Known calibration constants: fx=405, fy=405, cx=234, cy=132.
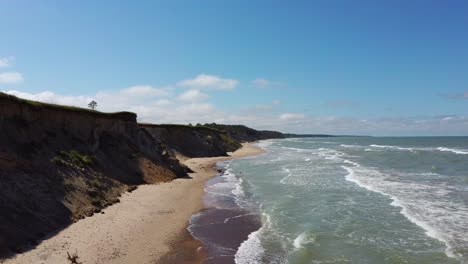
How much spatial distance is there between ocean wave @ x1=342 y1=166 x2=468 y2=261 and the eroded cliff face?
18.3 meters

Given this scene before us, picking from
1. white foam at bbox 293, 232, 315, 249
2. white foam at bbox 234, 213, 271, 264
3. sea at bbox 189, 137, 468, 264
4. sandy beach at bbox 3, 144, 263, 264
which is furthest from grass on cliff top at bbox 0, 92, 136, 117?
white foam at bbox 293, 232, 315, 249

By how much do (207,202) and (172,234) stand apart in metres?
8.86

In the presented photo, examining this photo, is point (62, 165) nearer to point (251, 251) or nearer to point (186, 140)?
point (251, 251)

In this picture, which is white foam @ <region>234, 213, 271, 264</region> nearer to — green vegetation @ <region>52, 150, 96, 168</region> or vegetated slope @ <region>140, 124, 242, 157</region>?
green vegetation @ <region>52, 150, 96, 168</region>

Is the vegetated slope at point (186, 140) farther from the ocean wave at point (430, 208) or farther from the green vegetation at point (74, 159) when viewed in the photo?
the ocean wave at point (430, 208)

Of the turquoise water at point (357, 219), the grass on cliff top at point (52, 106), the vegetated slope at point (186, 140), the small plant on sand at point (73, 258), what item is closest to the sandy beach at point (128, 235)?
the small plant on sand at point (73, 258)

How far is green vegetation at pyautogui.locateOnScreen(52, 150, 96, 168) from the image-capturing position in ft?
90.9

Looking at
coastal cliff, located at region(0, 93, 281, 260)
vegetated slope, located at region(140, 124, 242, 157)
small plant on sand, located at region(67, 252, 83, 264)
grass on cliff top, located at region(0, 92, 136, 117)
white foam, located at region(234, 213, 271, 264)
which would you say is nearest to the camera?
small plant on sand, located at region(67, 252, 83, 264)

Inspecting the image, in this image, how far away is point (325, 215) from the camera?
2458cm

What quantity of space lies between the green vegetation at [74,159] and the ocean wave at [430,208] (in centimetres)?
2231

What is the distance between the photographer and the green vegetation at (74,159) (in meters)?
27.7

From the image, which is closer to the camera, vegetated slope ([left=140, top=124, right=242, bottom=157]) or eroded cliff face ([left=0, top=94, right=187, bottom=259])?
eroded cliff face ([left=0, top=94, right=187, bottom=259])

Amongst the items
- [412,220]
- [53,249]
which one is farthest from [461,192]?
[53,249]

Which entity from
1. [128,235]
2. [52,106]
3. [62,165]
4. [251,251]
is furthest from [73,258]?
[52,106]
